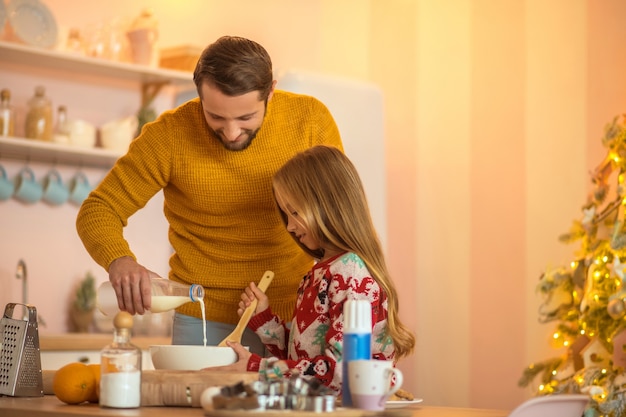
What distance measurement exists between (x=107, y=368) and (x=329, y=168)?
2.16ft

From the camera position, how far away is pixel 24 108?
3.65 metres

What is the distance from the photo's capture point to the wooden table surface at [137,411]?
1389 millimetres

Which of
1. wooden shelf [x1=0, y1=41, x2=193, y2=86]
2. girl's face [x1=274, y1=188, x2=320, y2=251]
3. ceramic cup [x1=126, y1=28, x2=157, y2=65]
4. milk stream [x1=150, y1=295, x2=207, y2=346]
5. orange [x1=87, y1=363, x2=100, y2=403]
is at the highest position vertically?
ceramic cup [x1=126, y1=28, x2=157, y2=65]

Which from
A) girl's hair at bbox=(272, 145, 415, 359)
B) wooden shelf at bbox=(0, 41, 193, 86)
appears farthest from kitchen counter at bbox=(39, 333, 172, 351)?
girl's hair at bbox=(272, 145, 415, 359)

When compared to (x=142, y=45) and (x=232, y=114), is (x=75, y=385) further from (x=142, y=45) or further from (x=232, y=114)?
(x=142, y=45)

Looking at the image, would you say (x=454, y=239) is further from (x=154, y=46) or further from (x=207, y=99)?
(x=207, y=99)

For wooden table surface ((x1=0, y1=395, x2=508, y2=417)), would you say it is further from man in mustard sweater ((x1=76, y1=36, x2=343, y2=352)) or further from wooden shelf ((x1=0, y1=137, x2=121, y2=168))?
wooden shelf ((x1=0, y1=137, x2=121, y2=168))

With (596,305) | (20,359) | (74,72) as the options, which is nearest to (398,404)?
(20,359)

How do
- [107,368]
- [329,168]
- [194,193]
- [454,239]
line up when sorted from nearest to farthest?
[107,368]
[329,168]
[194,193]
[454,239]

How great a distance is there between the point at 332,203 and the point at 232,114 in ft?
0.91

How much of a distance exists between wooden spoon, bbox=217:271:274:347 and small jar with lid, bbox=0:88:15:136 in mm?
1733

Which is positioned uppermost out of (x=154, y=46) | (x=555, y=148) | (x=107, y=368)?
(x=154, y=46)

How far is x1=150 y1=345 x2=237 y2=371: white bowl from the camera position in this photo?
5.59ft

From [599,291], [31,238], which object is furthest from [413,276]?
[31,238]
